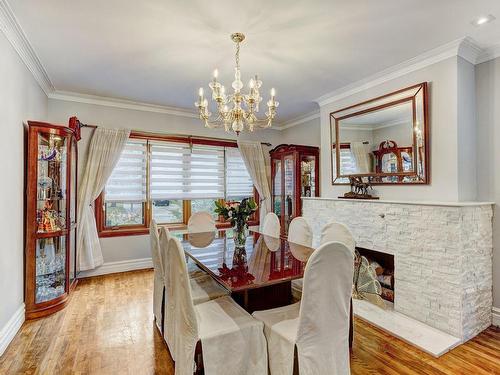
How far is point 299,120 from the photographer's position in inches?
202

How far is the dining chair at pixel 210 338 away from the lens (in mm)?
Result: 1578

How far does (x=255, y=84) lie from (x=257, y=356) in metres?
2.01

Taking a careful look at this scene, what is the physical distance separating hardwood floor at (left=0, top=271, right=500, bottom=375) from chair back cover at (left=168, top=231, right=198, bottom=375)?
0.45m

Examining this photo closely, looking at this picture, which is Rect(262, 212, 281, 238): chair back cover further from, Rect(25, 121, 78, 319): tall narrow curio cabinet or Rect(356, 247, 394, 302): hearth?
Rect(25, 121, 78, 319): tall narrow curio cabinet

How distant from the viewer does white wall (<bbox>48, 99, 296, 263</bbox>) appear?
392cm

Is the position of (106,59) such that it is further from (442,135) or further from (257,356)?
(442,135)

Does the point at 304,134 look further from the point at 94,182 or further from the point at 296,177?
the point at 94,182

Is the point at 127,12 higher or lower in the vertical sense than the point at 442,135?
higher

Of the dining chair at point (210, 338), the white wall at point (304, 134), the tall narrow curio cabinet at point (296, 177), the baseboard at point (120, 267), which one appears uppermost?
the white wall at point (304, 134)

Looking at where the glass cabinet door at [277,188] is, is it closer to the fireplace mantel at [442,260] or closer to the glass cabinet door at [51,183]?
the fireplace mantel at [442,260]

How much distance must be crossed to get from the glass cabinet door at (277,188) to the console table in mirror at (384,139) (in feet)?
4.45

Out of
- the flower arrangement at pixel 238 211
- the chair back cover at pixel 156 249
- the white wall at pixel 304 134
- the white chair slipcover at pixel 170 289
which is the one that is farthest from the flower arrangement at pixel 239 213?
the white wall at pixel 304 134

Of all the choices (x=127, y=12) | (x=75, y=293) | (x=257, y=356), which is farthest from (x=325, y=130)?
(x=75, y=293)

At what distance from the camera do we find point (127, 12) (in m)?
2.06
